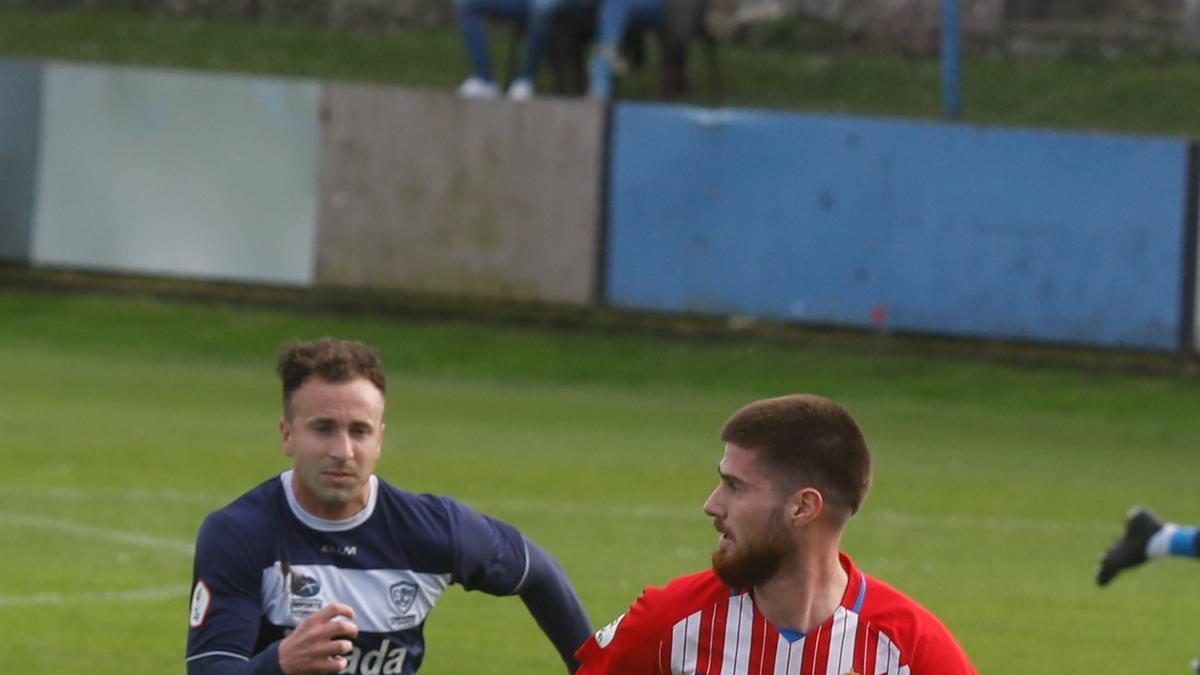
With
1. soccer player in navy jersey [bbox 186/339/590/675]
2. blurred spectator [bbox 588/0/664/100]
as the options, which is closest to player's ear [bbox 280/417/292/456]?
soccer player in navy jersey [bbox 186/339/590/675]

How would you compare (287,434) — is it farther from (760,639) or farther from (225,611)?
(760,639)

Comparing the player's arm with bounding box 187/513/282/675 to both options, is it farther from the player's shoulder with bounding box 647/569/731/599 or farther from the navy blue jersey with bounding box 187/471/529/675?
the player's shoulder with bounding box 647/569/731/599

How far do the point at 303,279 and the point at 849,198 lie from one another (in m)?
5.67

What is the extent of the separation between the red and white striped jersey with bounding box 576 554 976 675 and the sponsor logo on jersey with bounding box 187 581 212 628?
1.24 metres

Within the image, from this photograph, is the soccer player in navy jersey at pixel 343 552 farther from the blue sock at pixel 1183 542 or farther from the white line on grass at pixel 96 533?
the white line on grass at pixel 96 533

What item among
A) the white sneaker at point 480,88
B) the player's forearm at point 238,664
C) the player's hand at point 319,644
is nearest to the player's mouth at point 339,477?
the player's forearm at point 238,664

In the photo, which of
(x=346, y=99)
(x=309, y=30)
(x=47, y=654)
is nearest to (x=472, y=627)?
(x=47, y=654)

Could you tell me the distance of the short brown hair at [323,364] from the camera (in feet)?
19.5

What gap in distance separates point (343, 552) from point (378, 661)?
0.31 m

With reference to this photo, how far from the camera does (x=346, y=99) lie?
902 inches

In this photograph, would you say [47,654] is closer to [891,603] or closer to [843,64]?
[891,603]

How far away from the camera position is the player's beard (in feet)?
15.4

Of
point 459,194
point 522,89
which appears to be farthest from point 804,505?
point 522,89

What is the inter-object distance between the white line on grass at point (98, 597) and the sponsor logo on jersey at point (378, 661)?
203 inches
